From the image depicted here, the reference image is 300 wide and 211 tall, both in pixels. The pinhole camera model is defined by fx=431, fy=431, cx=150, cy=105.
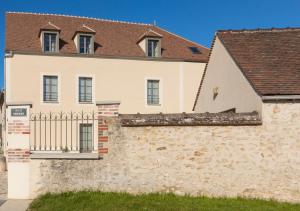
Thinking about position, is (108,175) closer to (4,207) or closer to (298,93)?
(4,207)

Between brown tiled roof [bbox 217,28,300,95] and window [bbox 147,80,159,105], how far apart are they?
1215 cm

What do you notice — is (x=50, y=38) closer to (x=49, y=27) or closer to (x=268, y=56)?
(x=49, y=27)

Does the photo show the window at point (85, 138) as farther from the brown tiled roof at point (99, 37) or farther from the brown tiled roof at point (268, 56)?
the brown tiled roof at point (268, 56)

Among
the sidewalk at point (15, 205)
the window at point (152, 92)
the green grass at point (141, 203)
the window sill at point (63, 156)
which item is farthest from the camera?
the window at point (152, 92)

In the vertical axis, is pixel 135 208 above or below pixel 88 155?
below

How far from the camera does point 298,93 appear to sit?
1046 cm

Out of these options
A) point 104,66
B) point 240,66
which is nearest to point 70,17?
point 104,66

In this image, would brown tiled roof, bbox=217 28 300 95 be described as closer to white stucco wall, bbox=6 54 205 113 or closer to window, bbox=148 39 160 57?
white stucco wall, bbox=6 54 205 113

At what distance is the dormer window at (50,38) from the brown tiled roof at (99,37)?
368mm

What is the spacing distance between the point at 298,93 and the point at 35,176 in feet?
21.5

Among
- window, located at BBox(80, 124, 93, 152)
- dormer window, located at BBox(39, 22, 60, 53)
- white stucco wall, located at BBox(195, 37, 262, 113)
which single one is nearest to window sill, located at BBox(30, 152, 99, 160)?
white stucco wall, located at BBox(195, 37, 262, 113)

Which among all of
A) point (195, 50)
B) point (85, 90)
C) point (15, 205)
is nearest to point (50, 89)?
point (85, 90)

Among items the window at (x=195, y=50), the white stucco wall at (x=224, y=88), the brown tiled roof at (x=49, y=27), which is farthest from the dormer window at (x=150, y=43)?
the white stucco wall at (x=224, y=88)

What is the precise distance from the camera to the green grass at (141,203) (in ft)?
29.2
